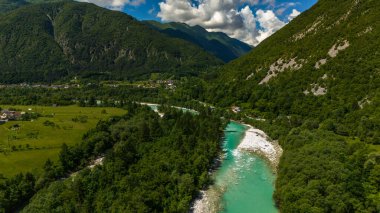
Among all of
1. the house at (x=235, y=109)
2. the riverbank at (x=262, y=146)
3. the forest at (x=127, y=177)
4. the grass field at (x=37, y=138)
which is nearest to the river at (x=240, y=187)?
the riverbank at (x=262, y=146)

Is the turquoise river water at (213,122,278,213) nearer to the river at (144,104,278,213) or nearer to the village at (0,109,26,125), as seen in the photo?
the river at (144,104,278,213)

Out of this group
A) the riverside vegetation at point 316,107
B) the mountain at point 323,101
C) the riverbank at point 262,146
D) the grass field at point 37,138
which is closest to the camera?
the riverside vegetation at point 316,107

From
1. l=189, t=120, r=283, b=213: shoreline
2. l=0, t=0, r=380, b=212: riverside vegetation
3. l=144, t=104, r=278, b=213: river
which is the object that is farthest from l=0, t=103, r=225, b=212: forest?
l=144, t=104, r=278, b=213: river

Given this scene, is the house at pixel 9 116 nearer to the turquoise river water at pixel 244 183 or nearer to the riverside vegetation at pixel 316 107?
the riverside vegetation at pixel 316 107

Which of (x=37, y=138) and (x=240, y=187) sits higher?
(x=240, y=187)

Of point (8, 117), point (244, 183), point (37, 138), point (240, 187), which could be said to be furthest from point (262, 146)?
point (8, 117)

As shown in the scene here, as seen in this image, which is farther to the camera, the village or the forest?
the village

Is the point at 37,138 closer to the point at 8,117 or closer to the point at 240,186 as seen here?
the point at 8,117
